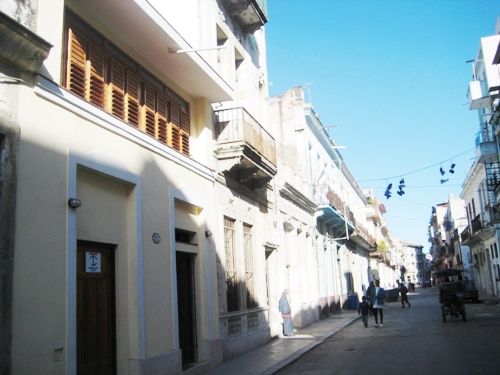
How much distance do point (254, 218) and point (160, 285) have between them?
595cm

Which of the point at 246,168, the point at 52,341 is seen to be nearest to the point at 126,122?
the point at 52,341

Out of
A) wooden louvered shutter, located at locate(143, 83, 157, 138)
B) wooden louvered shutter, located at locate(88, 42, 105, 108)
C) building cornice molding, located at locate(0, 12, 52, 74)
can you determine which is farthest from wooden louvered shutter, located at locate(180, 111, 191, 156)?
building cornice molding, located at locate(0, 12, 52, 74)

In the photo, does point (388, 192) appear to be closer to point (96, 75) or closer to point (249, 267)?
point (249, 267)

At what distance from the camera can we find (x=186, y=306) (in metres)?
10.9

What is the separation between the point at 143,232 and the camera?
356 inches

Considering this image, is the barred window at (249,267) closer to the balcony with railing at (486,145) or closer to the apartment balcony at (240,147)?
the apartment balcony at (240,147)

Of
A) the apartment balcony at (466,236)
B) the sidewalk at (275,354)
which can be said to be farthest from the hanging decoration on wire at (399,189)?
the apartment balcony at (466,236)

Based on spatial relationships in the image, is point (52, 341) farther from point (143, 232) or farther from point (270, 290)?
point (270, 290)

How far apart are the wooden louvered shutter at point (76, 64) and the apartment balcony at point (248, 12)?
732cm

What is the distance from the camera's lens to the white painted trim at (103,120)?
→ 6.75 m

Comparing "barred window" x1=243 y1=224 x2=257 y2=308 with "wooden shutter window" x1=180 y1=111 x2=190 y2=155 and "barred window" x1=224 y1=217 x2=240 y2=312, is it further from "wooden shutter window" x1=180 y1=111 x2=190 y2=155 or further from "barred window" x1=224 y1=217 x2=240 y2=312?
"wooden shutter window" x1=180 y1=111 x2=190 y2=155

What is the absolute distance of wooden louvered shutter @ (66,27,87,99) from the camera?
7715mm

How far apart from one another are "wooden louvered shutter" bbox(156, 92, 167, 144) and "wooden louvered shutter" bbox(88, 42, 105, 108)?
6.42ft

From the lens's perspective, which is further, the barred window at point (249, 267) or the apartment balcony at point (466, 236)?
the apartment balcony at point (466, 236)
